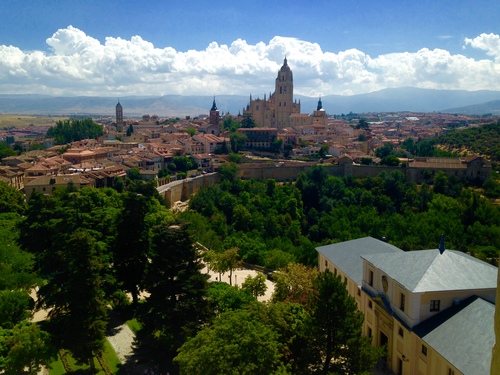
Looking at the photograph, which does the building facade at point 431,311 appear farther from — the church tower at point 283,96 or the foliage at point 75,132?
the church tower at point 283,96

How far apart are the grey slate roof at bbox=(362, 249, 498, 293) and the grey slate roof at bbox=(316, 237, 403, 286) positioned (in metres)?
2.74

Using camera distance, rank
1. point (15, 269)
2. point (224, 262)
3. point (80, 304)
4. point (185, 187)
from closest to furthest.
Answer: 1. point (80, 304)
2. point (15, 269)
3. point (224, 262)
4. point (185, 187)

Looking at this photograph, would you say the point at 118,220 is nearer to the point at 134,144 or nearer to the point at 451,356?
the point at 451,356

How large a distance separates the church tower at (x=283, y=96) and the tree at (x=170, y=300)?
6952 centimetres

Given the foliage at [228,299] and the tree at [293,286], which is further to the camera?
the tree at [293,286]

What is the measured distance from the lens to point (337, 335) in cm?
1104

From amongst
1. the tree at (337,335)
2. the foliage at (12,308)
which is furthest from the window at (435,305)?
the foliage at (12,308)

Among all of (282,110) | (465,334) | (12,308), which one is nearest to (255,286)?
(465,334)

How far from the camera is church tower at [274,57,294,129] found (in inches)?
3221

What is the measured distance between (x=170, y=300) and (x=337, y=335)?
16.3ft

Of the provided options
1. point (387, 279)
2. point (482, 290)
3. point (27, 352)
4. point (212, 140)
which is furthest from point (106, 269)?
point (212, 140)

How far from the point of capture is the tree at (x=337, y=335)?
1090 centimetres

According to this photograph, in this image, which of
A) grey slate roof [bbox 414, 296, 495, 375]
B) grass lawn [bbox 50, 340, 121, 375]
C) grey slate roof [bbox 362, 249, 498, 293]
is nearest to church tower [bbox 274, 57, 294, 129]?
grey slate roof [bbox 362, 249, 498, 293]

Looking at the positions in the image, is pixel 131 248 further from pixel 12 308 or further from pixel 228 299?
pixel 12 308
